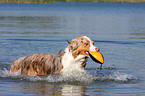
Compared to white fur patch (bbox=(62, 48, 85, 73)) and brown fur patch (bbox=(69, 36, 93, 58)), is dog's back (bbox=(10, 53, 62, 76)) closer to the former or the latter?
white fur patch (bbox=(62, 48, 85, 73))

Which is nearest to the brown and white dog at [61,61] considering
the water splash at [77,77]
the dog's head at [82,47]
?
the dog's head at [82,47]

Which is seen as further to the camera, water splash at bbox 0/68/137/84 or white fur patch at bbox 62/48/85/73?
water splash at bbox 0/68/137/84

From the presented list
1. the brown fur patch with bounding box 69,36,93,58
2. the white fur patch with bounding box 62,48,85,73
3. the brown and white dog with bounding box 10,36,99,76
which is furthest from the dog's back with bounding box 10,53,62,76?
the brown fur patch with bounding box 69,36,93,58

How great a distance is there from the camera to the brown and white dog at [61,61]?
11.6 metres

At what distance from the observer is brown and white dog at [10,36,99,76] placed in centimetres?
1155

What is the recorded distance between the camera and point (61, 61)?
1202cm

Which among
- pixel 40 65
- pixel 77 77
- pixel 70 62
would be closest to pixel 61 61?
pixel 70 62

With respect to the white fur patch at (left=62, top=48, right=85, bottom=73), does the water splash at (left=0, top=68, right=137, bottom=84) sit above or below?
below

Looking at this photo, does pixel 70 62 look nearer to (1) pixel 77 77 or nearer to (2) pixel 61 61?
(2) pixel 61 61

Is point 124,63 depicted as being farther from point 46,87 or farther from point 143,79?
point 46,87

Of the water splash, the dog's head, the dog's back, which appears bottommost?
the water splash

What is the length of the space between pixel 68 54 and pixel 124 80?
2.76 m

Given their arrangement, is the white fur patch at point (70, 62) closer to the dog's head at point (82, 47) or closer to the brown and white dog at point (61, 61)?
the brown and white dog at point (61, 61)

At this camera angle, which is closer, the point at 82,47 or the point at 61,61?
the point at 82,47
